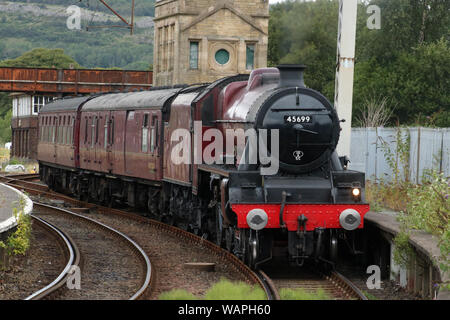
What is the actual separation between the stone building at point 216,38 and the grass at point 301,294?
48.0 meters

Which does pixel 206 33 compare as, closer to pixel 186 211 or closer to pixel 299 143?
pixel 186 211

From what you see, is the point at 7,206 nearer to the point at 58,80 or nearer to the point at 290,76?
the point at 290,76

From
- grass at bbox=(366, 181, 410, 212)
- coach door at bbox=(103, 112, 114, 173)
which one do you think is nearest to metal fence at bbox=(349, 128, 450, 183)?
grass at bbox=(366, 181, 410, 212)

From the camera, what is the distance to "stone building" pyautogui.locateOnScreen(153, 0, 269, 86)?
58719 millimetres

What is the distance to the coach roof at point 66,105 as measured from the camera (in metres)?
27.3

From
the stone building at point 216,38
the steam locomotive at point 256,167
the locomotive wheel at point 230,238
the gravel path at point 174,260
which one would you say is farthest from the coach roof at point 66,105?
the stone building at point 216,38

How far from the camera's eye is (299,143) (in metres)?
12.7

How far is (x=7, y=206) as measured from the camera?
18.1m

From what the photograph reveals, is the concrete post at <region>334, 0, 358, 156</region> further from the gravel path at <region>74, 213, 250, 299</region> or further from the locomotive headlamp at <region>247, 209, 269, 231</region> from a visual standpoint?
the locomotive headlamp at <region>247, 209, 269, 231</region>

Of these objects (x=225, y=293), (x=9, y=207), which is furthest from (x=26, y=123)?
(x=225, y=293)

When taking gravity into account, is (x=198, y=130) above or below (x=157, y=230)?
above
